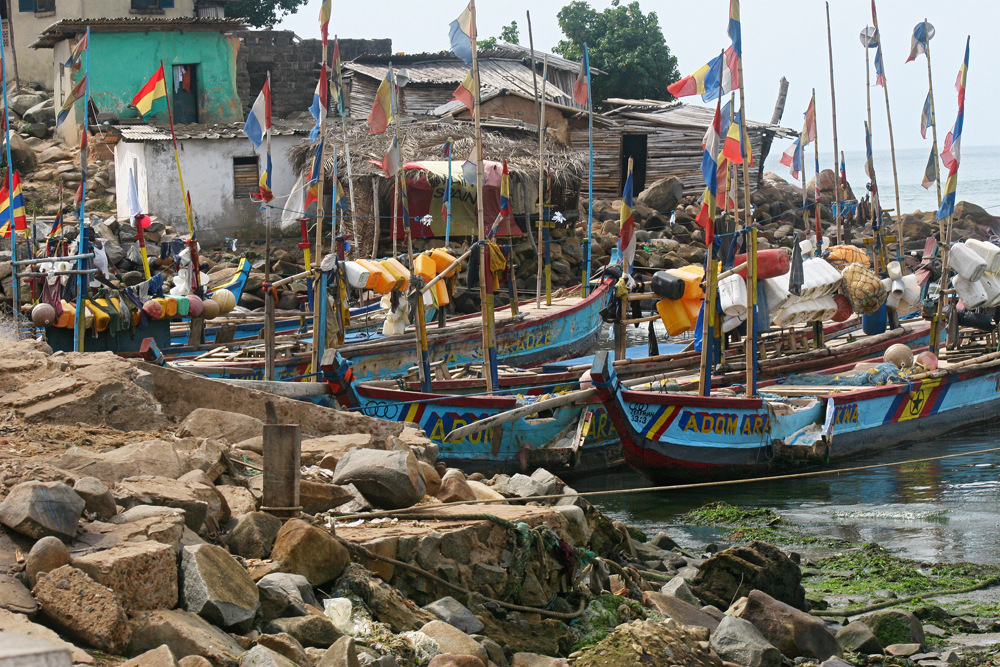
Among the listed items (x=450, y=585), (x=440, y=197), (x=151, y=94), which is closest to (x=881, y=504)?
(x=450, y=585)

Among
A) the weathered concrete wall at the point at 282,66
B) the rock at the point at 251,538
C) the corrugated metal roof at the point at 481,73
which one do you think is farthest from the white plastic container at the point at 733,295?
the weathered concrete wall at the point at 282,66

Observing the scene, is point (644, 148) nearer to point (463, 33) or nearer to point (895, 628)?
point (463, 33)

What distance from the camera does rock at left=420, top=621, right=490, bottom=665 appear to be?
533cm


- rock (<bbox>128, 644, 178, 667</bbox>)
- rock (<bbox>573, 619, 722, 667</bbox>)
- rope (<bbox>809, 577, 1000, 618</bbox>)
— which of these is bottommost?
rope (<bbox>809, 577, 1000, 618</bbox>)

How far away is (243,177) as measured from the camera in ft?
89.9

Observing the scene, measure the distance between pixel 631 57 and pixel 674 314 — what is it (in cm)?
2781

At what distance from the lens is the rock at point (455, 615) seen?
19.0 feet

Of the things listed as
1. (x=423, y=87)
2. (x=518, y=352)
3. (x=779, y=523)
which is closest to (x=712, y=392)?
(x=779, y=523)

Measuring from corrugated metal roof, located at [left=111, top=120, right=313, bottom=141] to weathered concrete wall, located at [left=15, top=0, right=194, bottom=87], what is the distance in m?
6.76

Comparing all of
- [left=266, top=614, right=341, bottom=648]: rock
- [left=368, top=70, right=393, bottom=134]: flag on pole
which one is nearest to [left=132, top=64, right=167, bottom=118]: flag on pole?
[left=368, top=70, right=393, bottom=134]: flag on pole

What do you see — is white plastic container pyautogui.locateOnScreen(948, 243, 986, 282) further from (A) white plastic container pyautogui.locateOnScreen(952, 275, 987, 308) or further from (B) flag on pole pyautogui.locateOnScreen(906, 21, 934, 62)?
(B) flag on pole pyautogui.locateOnScreen(906, 21, 934, 62)

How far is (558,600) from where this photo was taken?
21.7 ft

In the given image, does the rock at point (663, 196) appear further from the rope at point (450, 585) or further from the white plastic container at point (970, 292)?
the rope at point (450, 585)

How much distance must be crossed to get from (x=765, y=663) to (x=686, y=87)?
8283mm
